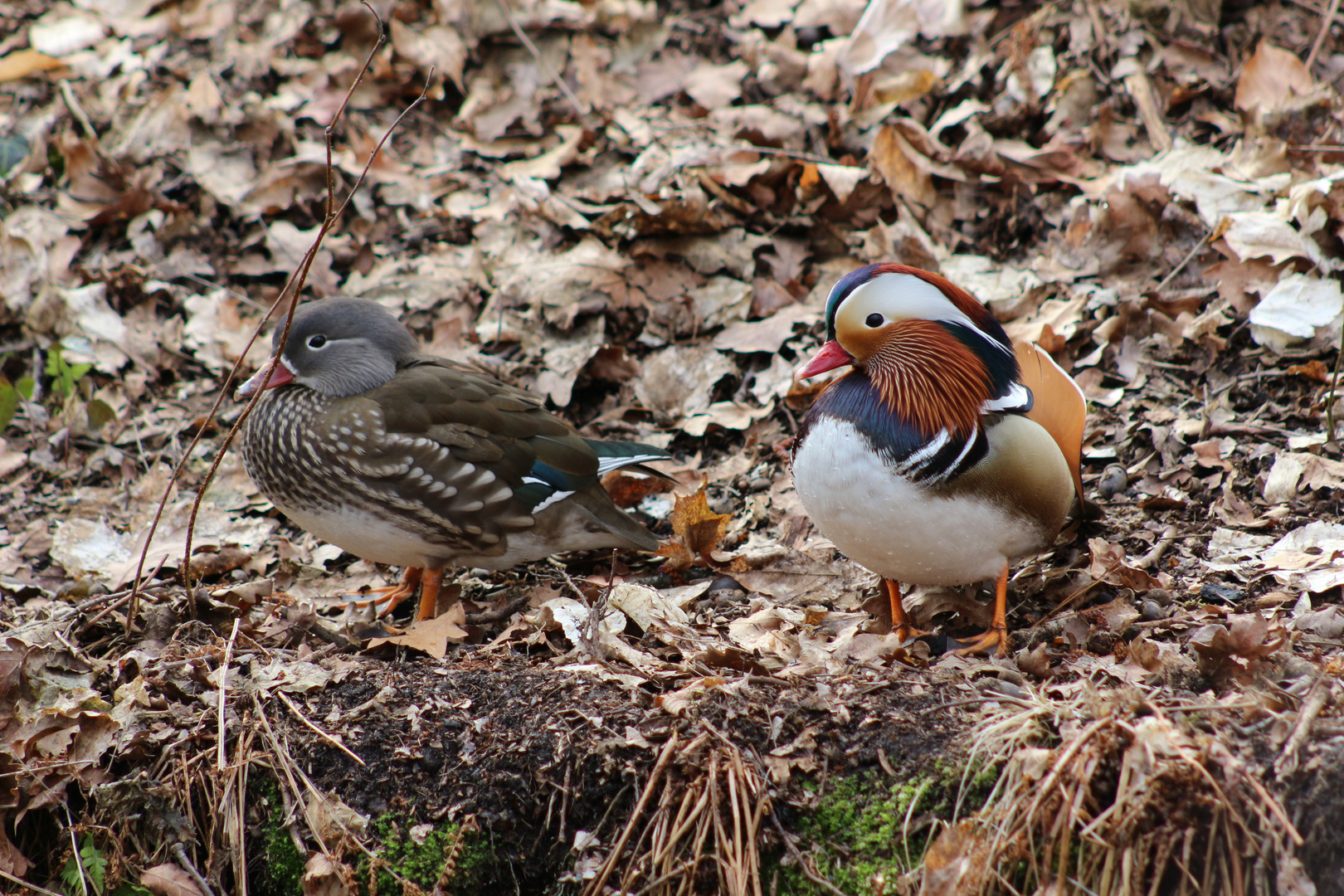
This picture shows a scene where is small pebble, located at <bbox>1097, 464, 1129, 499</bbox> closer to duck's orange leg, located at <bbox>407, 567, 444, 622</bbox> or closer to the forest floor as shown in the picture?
the forest floor

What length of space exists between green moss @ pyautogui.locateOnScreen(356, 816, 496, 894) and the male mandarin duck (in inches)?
41.9

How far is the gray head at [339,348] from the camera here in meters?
3.35

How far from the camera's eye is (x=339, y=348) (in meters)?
3.38

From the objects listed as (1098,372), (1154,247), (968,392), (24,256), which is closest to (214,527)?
(24,256)

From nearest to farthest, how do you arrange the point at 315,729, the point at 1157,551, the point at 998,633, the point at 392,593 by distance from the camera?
1. the point at 315,729
2. the point at 998,633
3. the point at 1157,551
4. the point at 392,593

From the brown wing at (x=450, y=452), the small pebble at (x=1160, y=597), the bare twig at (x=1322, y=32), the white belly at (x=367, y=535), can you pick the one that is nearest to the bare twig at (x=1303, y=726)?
the small pebble at (x=1160, y=597)

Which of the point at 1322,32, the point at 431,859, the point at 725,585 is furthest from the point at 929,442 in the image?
the point at 1322,32

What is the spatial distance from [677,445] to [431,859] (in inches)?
82.6

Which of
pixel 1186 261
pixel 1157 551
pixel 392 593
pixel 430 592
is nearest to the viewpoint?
pixel 1157 551

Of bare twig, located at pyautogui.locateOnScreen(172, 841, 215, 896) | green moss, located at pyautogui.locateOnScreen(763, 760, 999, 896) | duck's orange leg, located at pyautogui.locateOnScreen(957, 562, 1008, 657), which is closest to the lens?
green moss, located at pyautogui.locateOnScreen(763, 760, 999, 896)

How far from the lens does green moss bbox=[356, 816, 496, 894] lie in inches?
88.8

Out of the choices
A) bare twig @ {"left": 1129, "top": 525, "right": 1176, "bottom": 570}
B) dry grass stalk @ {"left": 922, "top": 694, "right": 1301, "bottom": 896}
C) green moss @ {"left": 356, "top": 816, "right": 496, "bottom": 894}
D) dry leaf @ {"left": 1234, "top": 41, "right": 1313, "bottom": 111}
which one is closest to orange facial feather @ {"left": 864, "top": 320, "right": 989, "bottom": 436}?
bare twig @ {"left": 1129, "top": 525, "right": 1176, "bottom": 570}

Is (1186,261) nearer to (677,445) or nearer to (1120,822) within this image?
(677,445)

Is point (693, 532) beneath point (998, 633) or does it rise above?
beneath
